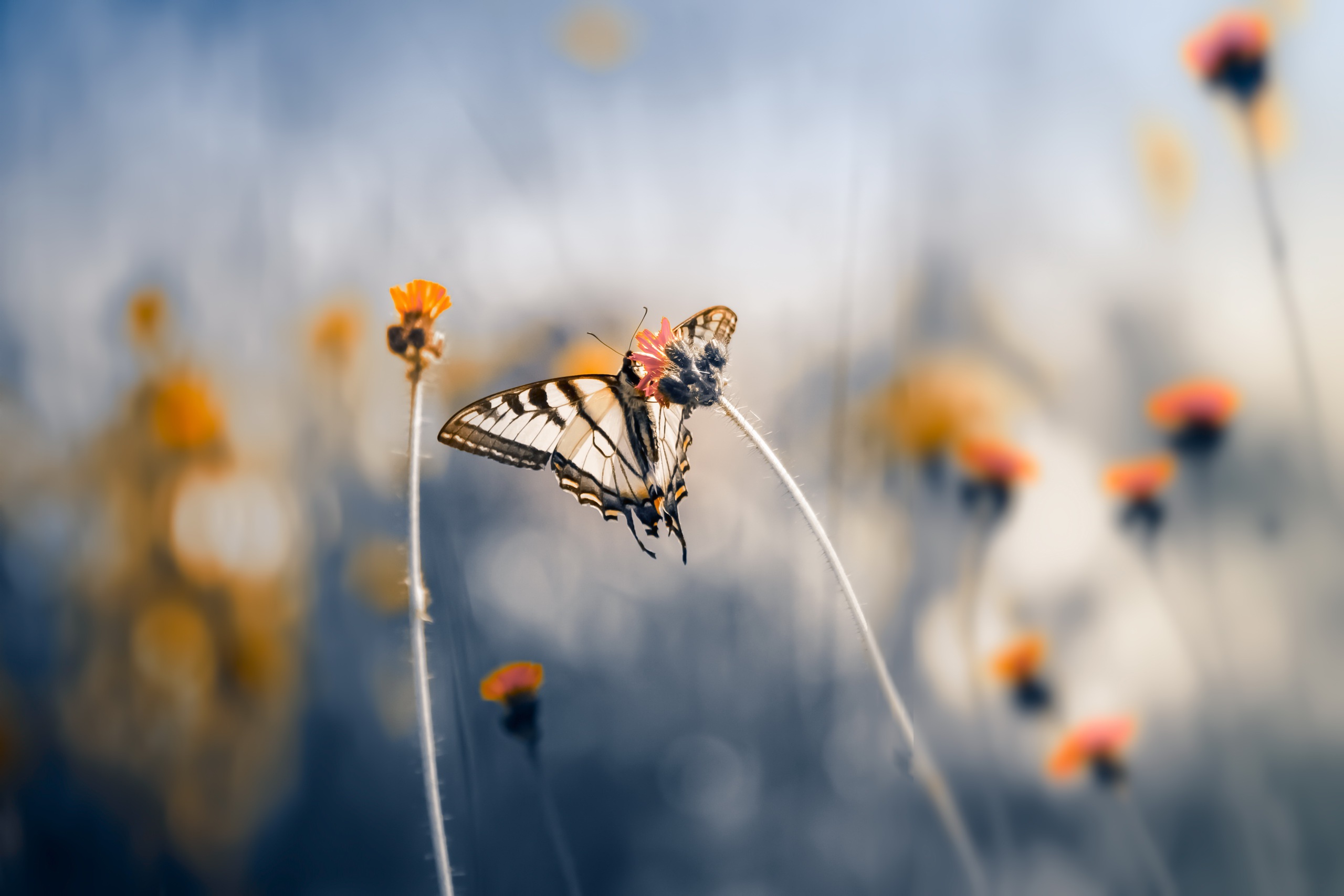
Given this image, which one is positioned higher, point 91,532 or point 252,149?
point 252,149

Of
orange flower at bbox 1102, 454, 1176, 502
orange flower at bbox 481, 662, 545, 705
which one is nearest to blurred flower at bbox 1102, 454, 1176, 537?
orange flower at bbox 1102, 454, 1176, 502

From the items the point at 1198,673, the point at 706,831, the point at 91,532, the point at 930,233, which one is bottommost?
the point at 706,831

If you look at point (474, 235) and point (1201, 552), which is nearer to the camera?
point (1201, 552)

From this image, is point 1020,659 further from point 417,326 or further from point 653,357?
point 417,326

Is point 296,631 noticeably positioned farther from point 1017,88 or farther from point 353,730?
point 1017,88

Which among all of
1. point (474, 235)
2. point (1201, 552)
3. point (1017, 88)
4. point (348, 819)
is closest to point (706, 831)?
point (348, 819)

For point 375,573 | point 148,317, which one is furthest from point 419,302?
point 148,317

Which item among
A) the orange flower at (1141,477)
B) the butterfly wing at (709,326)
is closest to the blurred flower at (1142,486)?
the orange flower at (1141,477)

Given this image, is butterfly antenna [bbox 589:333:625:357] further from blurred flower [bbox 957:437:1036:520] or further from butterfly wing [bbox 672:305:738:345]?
blurred flower [bbox 957:437:1036:520]
